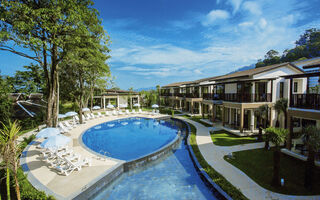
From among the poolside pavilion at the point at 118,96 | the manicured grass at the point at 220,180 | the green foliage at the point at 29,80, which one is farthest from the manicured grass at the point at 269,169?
the green foliage at the point at 29,80

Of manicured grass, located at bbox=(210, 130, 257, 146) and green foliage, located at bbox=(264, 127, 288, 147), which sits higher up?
green foliage, located at bbox=(264, 127, 288, 147)

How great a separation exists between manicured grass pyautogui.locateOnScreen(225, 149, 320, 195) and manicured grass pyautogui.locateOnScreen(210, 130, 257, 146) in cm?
194

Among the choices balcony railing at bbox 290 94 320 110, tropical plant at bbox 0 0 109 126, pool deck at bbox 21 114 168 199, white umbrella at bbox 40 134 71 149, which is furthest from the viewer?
tropical plant at bbox 0 0 109 126

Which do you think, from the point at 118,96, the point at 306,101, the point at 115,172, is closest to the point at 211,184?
the point at 115,172

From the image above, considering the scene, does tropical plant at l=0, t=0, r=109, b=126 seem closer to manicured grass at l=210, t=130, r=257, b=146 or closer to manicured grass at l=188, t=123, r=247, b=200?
manicured grass at l=188, t=123, r=247, b=200

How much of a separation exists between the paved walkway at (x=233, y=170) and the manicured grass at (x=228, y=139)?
0.57 meters

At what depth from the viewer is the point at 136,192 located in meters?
7.46

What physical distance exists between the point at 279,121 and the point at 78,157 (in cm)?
1984

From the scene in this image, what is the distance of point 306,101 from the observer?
9.27m

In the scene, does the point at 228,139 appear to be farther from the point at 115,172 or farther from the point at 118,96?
the point at 118,96

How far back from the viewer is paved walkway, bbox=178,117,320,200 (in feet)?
21.1

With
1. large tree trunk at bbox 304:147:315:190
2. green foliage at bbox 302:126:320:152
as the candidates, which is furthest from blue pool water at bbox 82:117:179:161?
green foliage at bbox 302:126:320:152

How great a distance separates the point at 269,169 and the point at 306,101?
498 centimetres

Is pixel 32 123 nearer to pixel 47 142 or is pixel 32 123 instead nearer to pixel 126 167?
pixel 47 142
